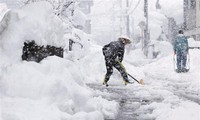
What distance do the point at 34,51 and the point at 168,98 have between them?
3.27 meters

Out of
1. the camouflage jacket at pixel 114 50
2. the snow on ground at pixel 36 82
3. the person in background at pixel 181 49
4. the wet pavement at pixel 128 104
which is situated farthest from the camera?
the person in background at pixel 181 49

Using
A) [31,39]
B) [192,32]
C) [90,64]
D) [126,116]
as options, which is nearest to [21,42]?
[31,39]

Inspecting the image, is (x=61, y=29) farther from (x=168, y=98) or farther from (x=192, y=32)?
(x=192, y=32)

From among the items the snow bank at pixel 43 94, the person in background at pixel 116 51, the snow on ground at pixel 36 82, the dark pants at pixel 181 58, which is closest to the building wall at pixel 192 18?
the dark pants at pixel 181 58

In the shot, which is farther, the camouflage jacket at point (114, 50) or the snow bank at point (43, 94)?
the camouflage jacket at point (114, 50)

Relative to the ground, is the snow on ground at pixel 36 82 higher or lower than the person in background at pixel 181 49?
higher

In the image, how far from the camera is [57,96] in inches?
215

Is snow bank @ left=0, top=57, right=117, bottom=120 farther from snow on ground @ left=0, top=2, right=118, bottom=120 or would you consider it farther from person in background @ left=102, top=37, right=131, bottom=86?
person in background @ left=102, top=37, right=131, bottom=86

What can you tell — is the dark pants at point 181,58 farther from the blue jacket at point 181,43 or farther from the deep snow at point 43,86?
the deep snow at point 43,86

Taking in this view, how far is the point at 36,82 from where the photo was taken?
5.43 meters

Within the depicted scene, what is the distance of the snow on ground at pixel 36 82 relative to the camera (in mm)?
4926

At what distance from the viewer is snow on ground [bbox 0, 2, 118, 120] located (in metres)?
4.93

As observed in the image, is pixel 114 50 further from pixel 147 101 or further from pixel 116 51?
pixel 147 101

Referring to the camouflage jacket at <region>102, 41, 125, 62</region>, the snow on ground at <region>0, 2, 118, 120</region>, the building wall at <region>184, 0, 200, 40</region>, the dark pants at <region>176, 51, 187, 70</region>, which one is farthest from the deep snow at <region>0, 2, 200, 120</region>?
the building wall at <region>184, 0, 200, 40</region>
